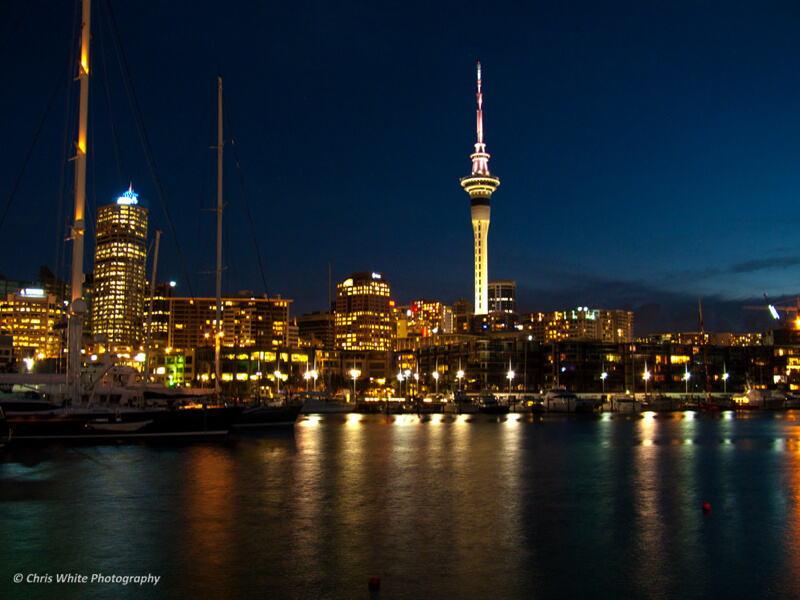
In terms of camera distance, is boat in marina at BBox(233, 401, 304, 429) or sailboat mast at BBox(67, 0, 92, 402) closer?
sailboat mast at BBox(67, 0, 92, 402)

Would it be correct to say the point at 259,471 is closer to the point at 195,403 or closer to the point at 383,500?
the point at 383,500

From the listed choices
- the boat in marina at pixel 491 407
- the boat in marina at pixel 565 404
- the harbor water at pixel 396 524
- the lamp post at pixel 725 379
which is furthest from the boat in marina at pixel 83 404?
the lamp post at pixel 725 379

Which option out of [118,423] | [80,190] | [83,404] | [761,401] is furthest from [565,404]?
[80,190]

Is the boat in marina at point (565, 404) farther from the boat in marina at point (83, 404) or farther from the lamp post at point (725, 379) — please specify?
the boat in marina at point (83, 404)

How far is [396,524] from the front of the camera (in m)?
26.1

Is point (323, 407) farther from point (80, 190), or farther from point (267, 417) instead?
point (80, 190)

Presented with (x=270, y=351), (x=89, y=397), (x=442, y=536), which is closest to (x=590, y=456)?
(x=442, y=536)

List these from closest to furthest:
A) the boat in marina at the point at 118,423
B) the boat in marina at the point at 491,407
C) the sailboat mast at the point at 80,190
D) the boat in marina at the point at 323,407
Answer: the sailboat mast at the point at 80,190 < the boat in marina at the point at 118,423 < the boat in marina at the point at 323,407 < the boat in marina at the point at 491,407

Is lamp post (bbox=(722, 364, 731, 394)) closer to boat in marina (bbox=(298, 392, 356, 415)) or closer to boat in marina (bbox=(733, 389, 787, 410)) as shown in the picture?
boat in marina (bbox=(733, 389, 787, 410))

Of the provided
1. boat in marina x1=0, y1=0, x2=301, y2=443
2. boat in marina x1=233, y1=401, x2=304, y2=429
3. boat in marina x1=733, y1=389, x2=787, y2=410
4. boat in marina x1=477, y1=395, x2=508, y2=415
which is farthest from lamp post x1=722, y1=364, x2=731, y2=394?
boat in marina x1=0, y1=0, x2=301, y2=443

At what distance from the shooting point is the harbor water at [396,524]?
19.0m

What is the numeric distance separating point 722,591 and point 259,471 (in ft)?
86.2

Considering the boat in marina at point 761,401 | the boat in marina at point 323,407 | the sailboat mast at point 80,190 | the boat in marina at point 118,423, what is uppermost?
the sailboat mast at point 80,190

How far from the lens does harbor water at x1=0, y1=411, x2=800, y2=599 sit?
1897 centimetres
